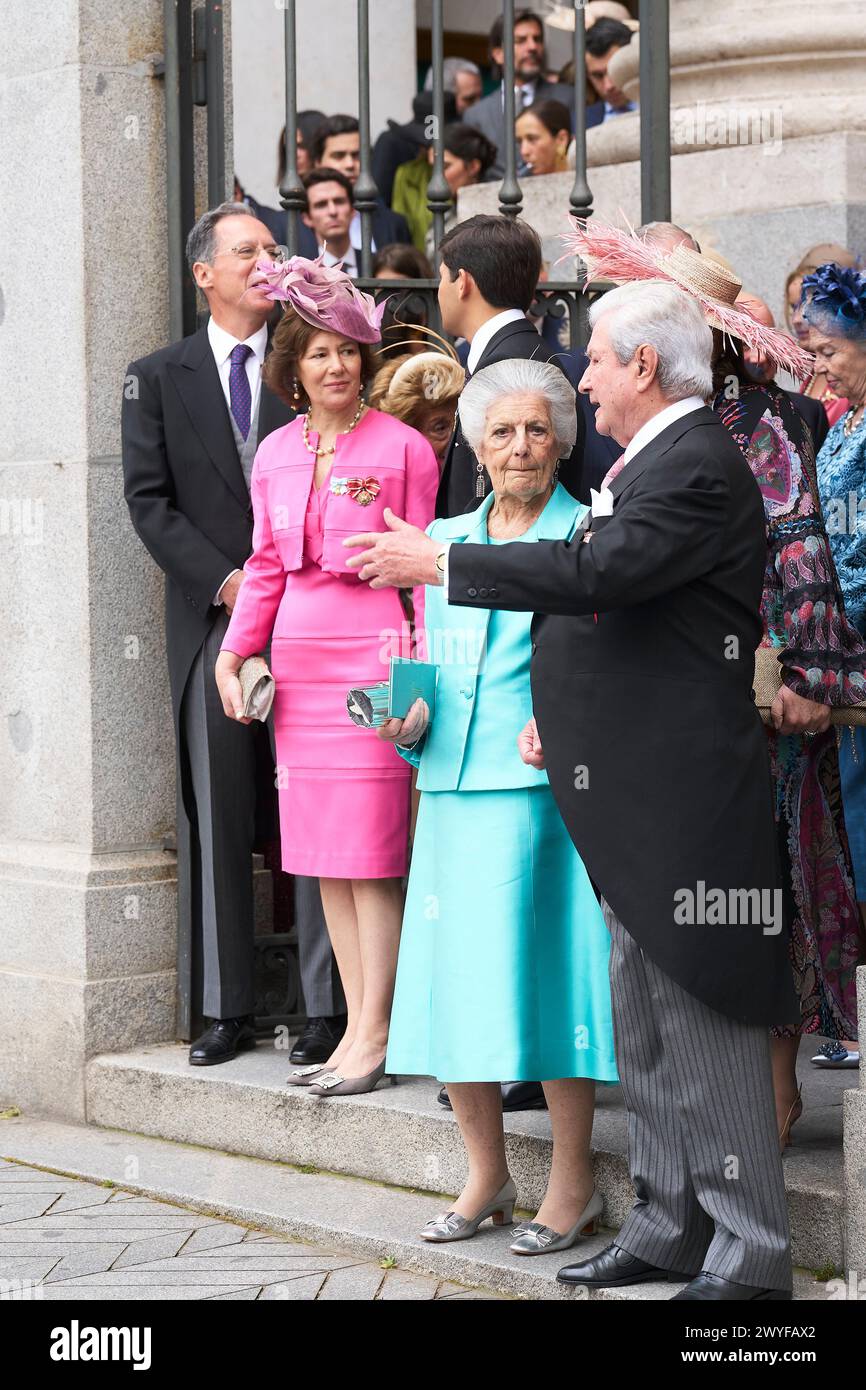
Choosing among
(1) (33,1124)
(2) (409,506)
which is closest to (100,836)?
(1) (33,1124)

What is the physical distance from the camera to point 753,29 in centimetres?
812

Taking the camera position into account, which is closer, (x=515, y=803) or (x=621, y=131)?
(x=515, y=803)

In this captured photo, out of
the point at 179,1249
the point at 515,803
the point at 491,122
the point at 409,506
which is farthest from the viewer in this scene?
the point at 491,122

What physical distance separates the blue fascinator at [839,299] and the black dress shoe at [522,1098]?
2.01 meters

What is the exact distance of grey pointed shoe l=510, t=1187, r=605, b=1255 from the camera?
14.3 ft

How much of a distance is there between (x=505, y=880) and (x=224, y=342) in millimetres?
2145

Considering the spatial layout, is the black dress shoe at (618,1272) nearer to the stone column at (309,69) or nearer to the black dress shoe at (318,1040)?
the black dress shoe at (318,1040)

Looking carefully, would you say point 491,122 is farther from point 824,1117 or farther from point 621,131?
point 824,1117

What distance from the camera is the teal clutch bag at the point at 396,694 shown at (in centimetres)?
440

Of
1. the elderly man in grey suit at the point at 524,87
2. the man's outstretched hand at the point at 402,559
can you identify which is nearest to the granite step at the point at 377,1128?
the man's outstretched hand at the point at 402,559

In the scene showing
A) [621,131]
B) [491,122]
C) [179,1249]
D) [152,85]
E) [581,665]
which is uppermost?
[491,122]

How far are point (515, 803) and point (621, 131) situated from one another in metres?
4.93

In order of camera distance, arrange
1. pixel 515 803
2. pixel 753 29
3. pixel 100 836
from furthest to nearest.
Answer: pixel 753 29
pixel 100 836
pixel 515 803

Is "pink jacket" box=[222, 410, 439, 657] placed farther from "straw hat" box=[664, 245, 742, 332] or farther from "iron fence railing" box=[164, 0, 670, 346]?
"straw hat" box=[664, 245, 742, 332]
